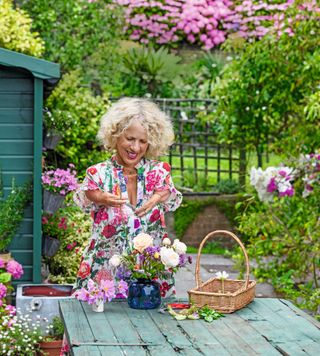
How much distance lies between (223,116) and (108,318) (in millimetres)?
5873

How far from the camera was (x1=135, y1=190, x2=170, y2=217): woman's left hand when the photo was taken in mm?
5027

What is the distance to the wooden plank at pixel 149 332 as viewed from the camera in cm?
386

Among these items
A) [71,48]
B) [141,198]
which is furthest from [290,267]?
[71,48]

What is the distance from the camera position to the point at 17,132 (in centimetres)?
686

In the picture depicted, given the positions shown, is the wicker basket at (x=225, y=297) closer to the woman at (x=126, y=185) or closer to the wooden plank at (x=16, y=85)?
the woman at (x=126, y=185)

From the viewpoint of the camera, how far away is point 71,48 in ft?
39.6

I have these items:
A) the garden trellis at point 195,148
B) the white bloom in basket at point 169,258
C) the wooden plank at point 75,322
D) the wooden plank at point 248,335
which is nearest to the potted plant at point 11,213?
the wooden plank at point 75,322

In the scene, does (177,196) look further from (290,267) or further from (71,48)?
(71,48)

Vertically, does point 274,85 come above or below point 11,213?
above

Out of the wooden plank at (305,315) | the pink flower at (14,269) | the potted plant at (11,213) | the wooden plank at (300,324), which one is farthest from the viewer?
the potted plant at (11,213)

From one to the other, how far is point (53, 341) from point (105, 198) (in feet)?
4.78

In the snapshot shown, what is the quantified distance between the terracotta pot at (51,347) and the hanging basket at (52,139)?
183cm

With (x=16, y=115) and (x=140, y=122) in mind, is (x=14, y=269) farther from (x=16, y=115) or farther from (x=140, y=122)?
(x=140, y=122)

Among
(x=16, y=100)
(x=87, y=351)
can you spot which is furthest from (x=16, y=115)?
(x=87, y=351)
